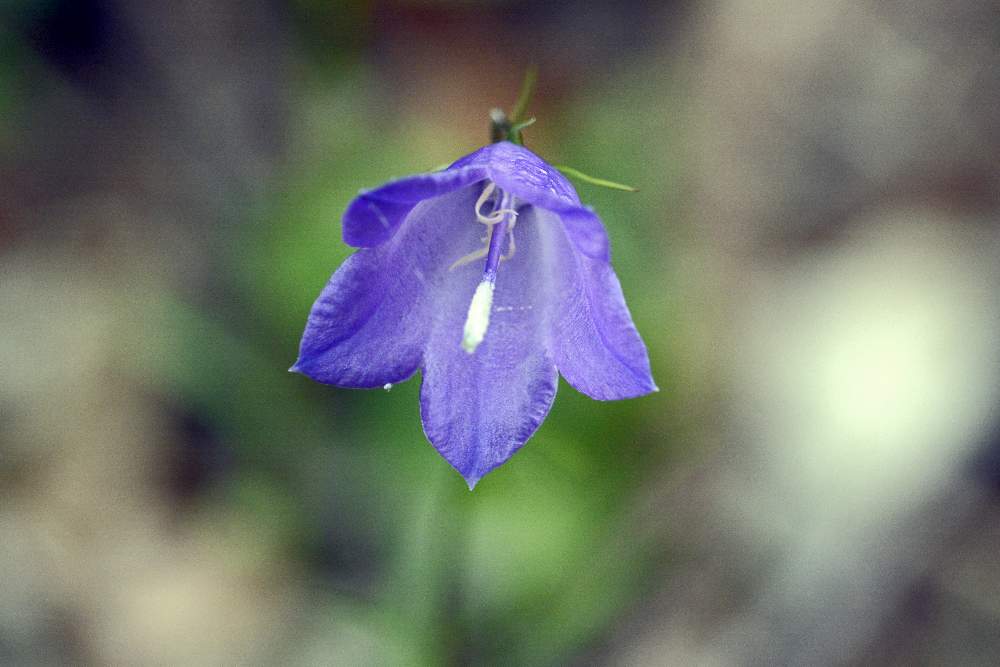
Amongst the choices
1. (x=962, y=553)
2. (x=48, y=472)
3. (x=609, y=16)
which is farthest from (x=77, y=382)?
(x=962, y=553)

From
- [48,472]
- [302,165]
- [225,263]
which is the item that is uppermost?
[302,165]

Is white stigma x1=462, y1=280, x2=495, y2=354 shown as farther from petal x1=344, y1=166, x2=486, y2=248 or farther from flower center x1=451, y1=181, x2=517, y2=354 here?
petal x1=344, y1=166, x2=486, y2=248

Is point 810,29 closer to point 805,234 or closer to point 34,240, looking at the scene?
point 805,234

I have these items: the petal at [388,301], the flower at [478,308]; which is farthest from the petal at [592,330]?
the petal at [388,301]

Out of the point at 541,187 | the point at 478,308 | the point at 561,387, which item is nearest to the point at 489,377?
the point at 478,308

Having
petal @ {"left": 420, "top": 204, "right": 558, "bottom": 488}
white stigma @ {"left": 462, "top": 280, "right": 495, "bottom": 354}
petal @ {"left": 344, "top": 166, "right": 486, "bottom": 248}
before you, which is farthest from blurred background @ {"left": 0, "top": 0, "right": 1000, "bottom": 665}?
petal @ {"left": 344, "top": 166, "right": 486, "bottom": 248}

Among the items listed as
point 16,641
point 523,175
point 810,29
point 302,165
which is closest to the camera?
point 523,175
